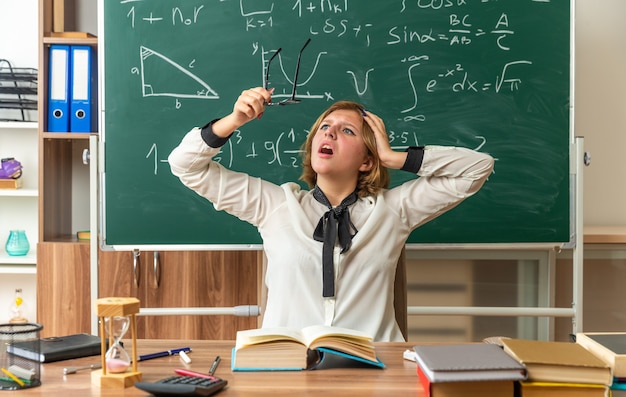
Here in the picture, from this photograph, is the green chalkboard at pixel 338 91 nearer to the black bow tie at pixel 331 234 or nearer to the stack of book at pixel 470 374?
the black bow tie at pixel 331 234

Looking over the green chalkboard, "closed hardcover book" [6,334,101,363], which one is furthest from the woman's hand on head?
"closed hardcover book" [6,334,101,363]

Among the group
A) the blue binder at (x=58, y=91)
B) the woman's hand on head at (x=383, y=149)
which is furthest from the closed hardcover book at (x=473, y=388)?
the blue binder at (x=58, y=91)

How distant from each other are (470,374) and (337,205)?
1.11 m

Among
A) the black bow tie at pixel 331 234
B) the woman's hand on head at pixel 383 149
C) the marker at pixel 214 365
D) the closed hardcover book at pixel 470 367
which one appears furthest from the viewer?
the woman's hand on head at pixel 383 149

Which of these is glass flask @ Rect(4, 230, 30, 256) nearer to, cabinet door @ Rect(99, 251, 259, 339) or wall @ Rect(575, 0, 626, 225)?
cabinet door @ Rect(99, 251, 259, 339)

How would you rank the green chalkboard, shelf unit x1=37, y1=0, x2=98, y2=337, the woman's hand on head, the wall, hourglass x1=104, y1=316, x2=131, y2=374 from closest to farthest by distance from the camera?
hourglass x1=104, y1=316, x2=131, y2=374, the woman's hand on head, the green chalkboard, shelf unit x1=37, y1=0, x2=98, y2=337, the wall

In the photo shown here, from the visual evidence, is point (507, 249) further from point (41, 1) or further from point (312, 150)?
point (41, 1)

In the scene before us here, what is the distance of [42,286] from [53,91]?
0.80 meters

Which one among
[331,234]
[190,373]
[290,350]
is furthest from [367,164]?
[190,373]

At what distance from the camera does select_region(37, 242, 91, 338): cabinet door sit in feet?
10.2

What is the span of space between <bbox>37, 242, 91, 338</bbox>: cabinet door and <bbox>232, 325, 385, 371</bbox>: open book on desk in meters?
1.78

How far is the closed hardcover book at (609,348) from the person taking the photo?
128cm

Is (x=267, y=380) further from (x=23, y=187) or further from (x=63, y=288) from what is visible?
(x=23, y=187)

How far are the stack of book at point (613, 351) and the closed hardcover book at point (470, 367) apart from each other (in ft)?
0.58
